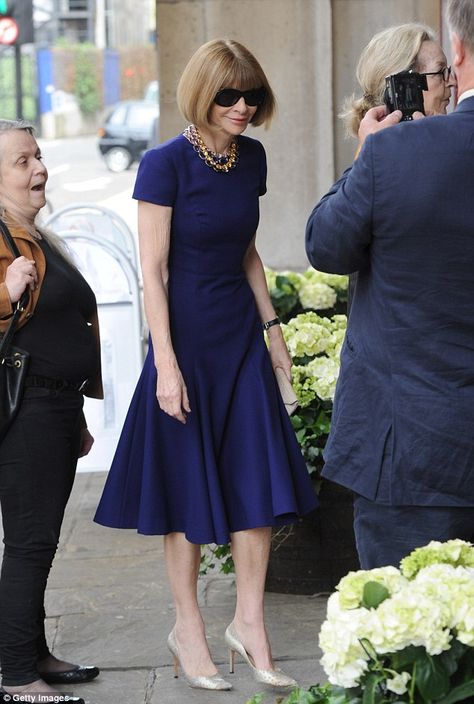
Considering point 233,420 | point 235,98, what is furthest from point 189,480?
point 235,98

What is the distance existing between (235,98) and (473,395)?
1420 millimetres

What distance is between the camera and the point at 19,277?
3.64 m

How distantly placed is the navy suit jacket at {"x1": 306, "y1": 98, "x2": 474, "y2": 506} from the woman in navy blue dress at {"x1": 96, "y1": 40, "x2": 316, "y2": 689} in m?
1.03

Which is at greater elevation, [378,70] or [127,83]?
[378,70]

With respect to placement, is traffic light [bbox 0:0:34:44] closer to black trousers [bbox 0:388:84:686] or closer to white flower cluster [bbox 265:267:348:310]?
white flower cluster [bbox 265:267:348:310]

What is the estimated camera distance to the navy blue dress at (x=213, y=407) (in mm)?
3854

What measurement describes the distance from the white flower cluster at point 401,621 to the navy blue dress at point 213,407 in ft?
5.17

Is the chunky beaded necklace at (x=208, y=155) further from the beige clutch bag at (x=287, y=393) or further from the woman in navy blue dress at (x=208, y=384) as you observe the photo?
the beige clutch bag at (x=287, y=393)

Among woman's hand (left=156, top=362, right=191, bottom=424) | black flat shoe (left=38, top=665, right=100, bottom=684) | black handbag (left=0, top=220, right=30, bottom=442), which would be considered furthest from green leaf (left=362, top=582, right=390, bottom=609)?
black flat shoe (left=38, top=665, right=100, bottom=684)

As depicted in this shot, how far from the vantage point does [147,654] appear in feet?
14.4

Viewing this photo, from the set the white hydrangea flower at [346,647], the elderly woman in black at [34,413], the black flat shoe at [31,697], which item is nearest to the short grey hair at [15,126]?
the elderly woman in black at [34,413]

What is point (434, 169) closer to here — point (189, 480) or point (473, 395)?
point (473, 395)

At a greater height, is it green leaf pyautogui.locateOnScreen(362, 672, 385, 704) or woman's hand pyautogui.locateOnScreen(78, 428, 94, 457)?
green leaf pyautogui.locateOnScreen(362, 672, 385, 704)

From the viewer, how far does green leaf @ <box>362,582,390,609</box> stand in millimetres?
2297
